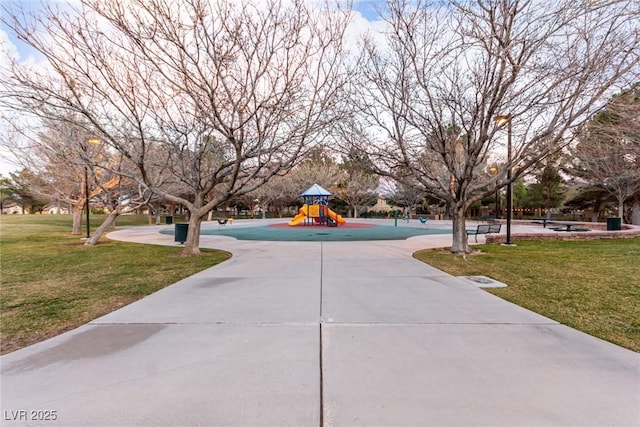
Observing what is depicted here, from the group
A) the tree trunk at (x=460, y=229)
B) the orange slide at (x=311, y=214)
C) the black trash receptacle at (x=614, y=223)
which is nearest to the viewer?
the tree trunk at (x=460, y=229)

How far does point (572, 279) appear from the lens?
7.41 meters

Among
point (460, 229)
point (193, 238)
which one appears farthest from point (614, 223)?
point (193, 238)

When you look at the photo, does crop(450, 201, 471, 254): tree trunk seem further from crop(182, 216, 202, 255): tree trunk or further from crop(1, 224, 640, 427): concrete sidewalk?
crop(182, 216, 202, 255): tree trunk

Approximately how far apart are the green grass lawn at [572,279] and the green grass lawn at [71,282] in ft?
22.7

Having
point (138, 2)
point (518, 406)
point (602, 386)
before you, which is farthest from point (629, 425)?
point (138, 2)

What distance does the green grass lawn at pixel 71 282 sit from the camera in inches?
179

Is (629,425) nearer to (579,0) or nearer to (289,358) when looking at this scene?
(289,358)

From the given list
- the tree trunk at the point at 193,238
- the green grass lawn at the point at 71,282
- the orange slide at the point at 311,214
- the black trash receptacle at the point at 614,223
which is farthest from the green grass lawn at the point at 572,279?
the orange slide at the point at 311,214

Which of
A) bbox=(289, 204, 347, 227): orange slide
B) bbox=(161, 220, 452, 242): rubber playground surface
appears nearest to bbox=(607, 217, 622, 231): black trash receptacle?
bbox=(161, 220, 452, 242): rubber playground surface

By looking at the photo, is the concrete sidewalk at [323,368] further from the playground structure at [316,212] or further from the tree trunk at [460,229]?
the playground structure at [316,212]

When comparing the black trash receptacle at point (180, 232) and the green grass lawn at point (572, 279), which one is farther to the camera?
the black trash receptacle at point (180, 232)

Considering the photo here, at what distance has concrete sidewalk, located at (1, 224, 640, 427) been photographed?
2498 millimetres

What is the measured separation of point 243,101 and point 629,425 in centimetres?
1016

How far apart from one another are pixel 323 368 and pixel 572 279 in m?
7.12
